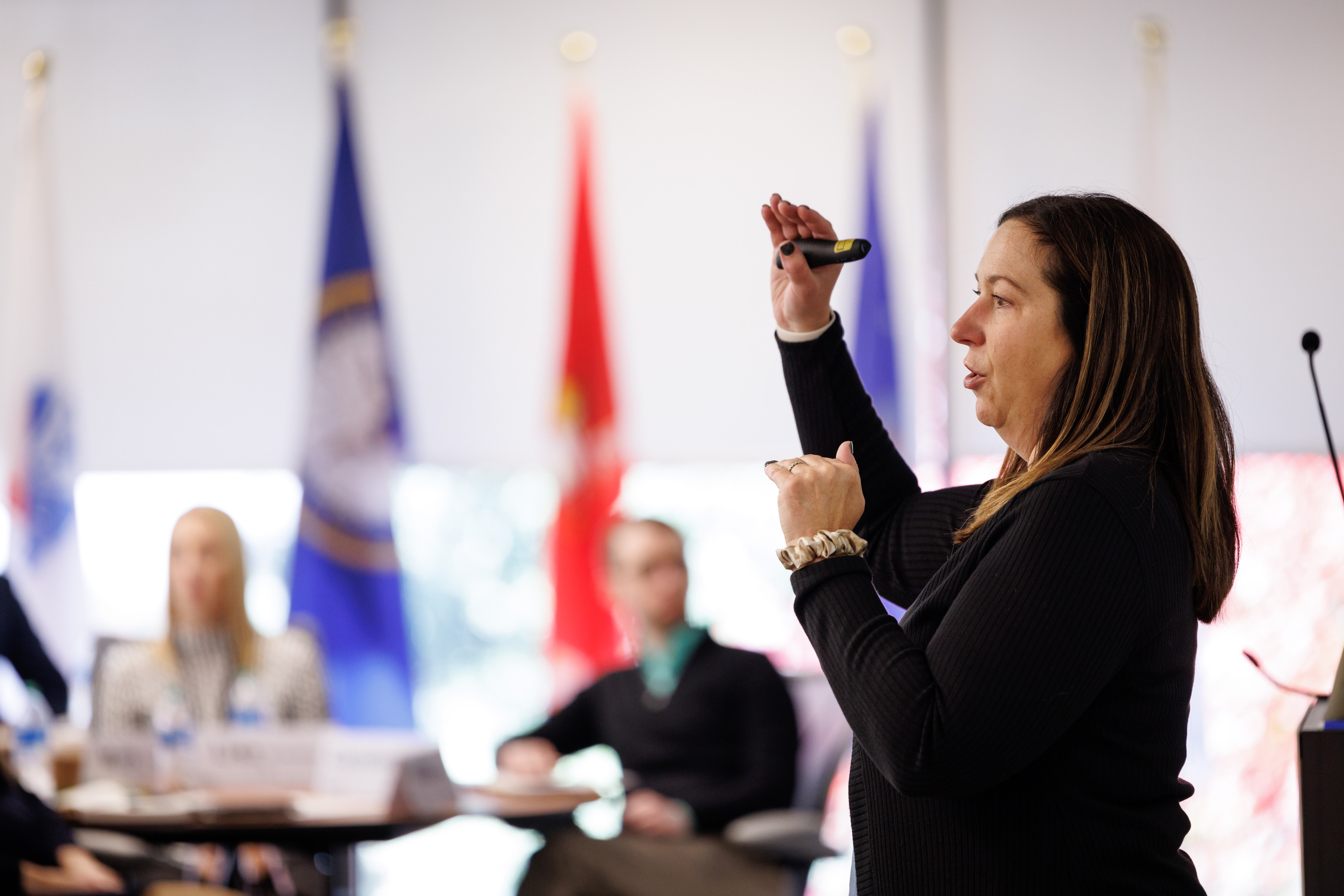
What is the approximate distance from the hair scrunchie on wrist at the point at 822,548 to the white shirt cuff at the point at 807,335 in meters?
0.40

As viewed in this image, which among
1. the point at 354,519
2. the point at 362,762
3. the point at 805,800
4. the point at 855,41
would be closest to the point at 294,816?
the point at 362,762

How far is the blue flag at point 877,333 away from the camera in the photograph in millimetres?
3744

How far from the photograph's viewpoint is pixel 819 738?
2838 millimetres

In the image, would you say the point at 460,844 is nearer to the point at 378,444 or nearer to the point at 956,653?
the point at 378,444

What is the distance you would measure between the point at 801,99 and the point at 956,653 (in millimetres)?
3296

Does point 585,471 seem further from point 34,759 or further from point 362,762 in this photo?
point 34,759

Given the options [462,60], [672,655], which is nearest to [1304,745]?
[672,655]

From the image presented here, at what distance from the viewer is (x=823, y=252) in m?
1.31

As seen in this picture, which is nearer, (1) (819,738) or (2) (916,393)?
(1) (819,738)

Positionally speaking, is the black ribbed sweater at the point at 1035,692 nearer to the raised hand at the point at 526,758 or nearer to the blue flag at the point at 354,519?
the raised hand at the point at 526,758

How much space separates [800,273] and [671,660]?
71.3 inches

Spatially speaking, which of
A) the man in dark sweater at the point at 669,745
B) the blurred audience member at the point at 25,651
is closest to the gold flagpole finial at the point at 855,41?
the man in dark sweater at the point at 669,745

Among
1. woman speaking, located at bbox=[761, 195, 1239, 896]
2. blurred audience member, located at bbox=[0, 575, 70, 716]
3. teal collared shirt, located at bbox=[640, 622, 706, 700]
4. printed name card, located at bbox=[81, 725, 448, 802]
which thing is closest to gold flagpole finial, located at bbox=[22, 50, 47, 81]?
blurred audience member, located at bbox=[0, 575, 70, 716]

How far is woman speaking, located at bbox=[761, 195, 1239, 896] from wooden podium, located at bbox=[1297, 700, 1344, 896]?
16cm
